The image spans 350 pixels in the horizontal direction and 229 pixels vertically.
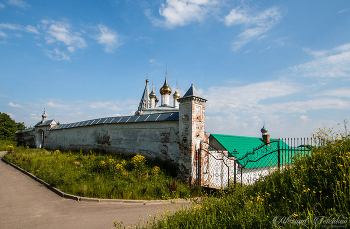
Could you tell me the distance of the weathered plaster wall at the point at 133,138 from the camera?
9852 mm

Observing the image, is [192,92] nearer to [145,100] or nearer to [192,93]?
[192,93]

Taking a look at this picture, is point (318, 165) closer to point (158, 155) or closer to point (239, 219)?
point (239, 219)

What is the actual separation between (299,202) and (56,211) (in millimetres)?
6597

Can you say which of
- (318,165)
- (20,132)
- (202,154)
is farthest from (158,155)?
(20,132)

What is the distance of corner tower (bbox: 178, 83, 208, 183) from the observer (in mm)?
8789

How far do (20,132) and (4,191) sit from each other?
23.1 metres

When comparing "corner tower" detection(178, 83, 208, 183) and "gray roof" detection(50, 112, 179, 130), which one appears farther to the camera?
"gray roof" detection(50, 112, 179, 130)

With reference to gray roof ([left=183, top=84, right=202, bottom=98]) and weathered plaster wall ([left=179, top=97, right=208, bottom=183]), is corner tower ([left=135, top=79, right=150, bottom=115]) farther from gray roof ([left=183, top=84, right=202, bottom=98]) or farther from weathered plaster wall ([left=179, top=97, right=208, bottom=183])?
weathered plaster wall ([left=179, top=97, right=208, bottom=183])

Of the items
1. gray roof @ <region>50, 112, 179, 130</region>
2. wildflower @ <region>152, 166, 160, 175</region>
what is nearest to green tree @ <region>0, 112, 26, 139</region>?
gray roof @ <region>50, 112, 179, 130</region>

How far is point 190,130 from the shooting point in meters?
8.88

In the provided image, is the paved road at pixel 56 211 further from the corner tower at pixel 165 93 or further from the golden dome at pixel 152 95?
the golden dome at pixel 152 95

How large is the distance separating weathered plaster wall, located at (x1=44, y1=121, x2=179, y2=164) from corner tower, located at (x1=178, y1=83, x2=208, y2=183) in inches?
22.1

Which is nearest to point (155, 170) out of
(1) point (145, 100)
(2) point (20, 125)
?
(1) point (145, 100)

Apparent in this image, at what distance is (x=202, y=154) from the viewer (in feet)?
29.5
